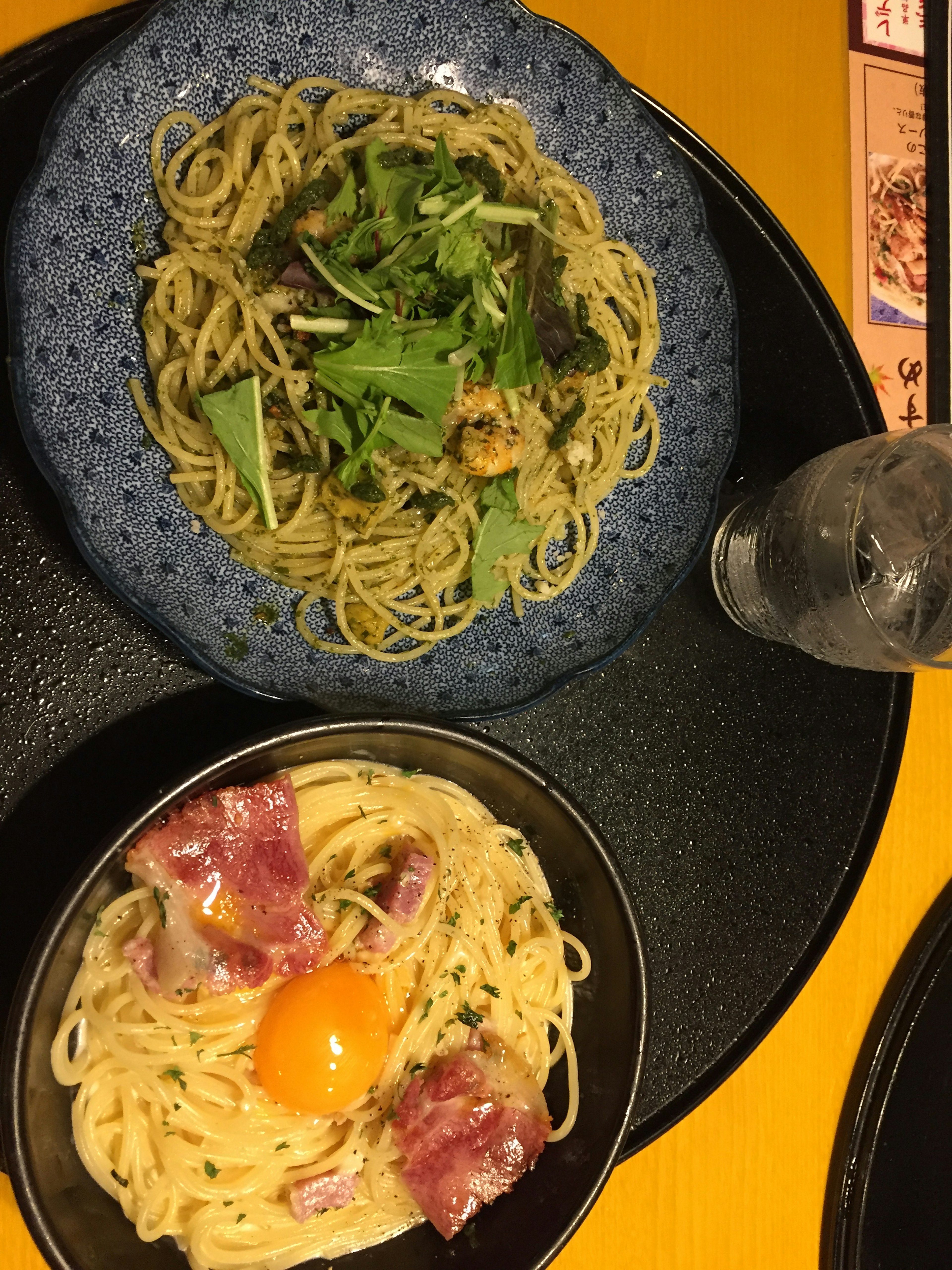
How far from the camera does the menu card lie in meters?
3.12

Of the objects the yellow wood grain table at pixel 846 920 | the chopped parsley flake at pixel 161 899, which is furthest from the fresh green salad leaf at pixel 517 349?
the chopped parsley flake at pixel 161 899

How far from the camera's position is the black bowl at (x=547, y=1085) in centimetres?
184

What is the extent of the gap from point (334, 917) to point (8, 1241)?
123cm

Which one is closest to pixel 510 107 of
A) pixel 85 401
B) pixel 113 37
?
pixel 113 37

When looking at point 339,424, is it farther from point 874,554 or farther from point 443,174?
point 874,554

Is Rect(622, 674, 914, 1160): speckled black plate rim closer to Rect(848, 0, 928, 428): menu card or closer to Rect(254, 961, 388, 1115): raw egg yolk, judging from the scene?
Rect(254, 961, 388, 1115): raw egg yolk

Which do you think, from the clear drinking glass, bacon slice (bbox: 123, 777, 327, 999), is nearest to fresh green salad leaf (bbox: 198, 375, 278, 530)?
bacon slice (bbox: 123, 777, 327, 999)

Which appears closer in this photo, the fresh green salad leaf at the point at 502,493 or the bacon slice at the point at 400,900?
the bacon slice at the point at 400,900

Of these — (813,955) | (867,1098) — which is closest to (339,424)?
(813,955)

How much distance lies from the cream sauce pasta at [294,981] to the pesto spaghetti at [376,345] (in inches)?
21.3

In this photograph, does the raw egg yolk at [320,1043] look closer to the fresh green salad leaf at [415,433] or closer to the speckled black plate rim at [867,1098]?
the fresh green salad leaf at [415,433]

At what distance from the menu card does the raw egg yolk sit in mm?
2740

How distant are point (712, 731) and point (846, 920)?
91 cm

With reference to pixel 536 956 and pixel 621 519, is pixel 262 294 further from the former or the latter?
pixel 536 956
